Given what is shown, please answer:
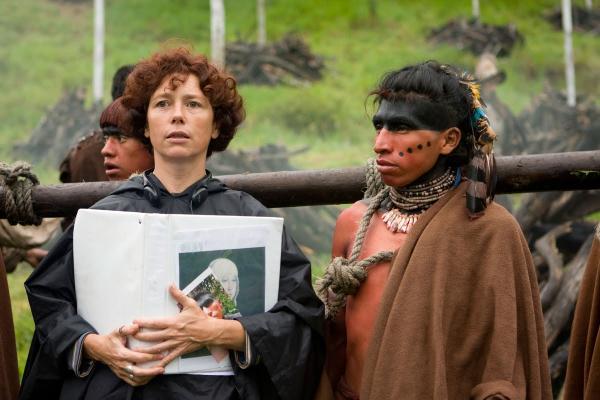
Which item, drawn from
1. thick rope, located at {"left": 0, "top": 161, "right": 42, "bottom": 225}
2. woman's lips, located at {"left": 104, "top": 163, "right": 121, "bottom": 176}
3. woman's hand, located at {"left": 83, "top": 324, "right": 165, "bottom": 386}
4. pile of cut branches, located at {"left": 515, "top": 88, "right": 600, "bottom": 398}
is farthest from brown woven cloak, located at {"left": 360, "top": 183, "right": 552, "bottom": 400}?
pile of cut branches, located at {"left": 515, "top": 88, "right": 600, "bottom": 398}

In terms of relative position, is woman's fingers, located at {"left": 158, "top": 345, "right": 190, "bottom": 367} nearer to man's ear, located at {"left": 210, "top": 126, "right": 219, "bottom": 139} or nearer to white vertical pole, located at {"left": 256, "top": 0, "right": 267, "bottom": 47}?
man's ear, located at {"left": 210, "top": 126, "right": 219, "bottom": 139}

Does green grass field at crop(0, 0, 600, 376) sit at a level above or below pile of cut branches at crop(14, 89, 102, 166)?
above

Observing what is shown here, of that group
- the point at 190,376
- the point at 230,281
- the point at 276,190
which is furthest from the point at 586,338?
the point at 190,376

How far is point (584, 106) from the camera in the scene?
10664 mm

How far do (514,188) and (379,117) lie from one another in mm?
771

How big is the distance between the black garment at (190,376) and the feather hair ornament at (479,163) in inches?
25.0

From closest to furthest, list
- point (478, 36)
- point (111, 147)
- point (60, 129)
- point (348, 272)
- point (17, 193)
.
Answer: point (348, 272) < point (17, 193) < point (111, 147) < point (60, 129) < point (478, 36)

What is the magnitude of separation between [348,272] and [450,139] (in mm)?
606

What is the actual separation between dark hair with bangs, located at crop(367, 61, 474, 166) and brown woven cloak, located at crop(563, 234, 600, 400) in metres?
0.68

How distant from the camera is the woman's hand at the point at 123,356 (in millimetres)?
3408

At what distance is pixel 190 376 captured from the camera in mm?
3498

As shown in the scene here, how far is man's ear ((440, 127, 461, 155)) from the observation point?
3807mm

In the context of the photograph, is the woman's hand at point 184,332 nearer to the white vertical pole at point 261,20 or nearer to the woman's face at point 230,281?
the woman's face at point 230,281

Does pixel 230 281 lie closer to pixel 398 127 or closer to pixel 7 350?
pixel 398 127
